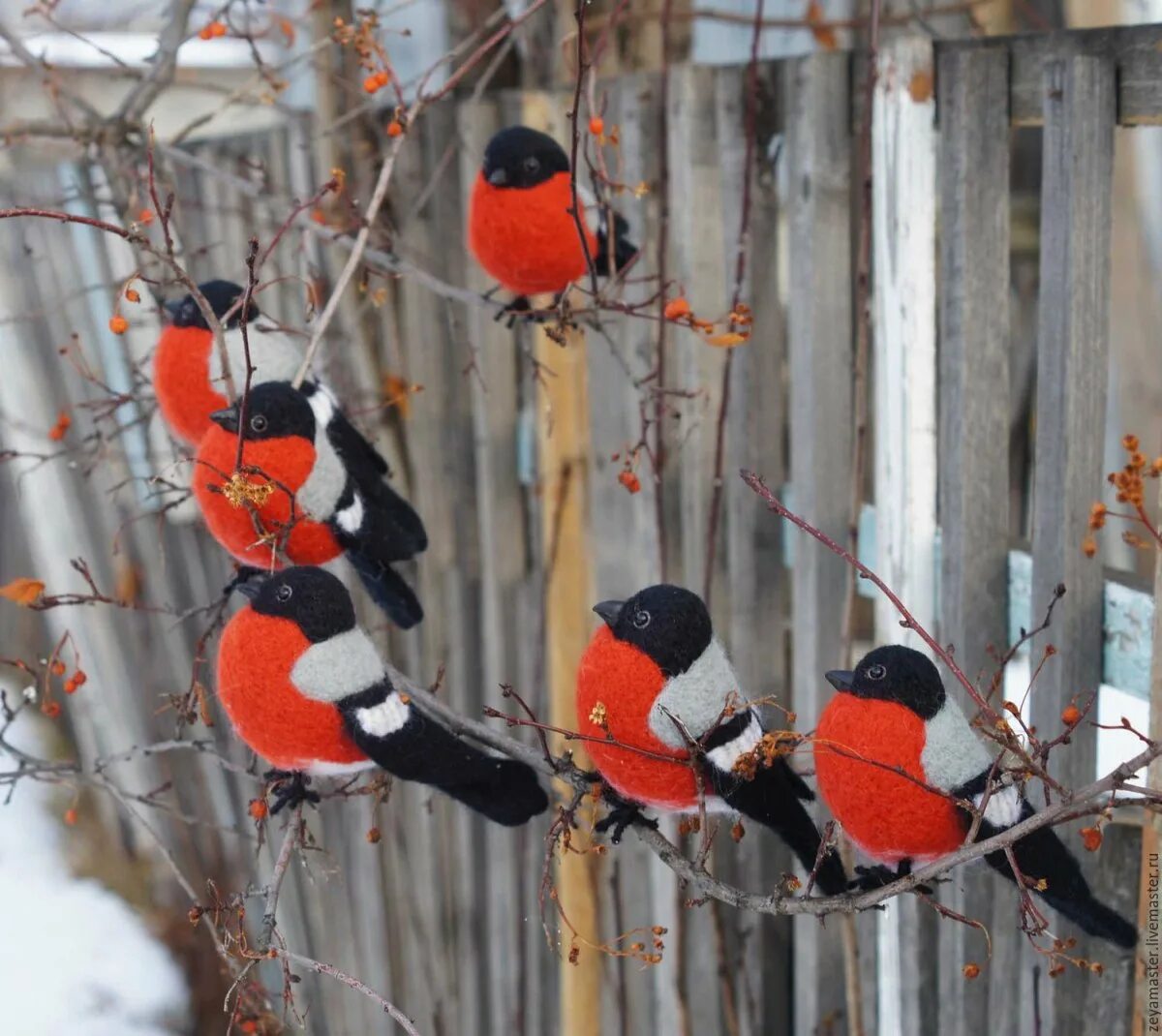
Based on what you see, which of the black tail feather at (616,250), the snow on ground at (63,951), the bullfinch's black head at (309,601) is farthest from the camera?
the snow on ground at (63,951)

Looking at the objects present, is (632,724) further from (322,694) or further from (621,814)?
(322,694)

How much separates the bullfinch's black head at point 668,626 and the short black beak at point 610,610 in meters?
0.02

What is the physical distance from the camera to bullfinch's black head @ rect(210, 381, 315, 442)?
1.09 metres

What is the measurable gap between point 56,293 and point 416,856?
1.96 metres

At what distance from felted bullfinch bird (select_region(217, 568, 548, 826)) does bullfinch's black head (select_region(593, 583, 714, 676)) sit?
0.61ft

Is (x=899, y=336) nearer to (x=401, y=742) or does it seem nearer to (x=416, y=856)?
(x=401, y=742)

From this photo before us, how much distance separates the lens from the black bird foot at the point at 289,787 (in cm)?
115

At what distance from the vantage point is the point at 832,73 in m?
1.51

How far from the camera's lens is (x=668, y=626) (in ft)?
3.23

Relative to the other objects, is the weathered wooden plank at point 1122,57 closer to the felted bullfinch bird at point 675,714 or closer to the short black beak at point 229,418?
the felted bullfinch bird at point 675,714

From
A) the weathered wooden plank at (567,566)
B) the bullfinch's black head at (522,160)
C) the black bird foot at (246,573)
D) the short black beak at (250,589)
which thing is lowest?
the weathered wooden plank at (567,566)

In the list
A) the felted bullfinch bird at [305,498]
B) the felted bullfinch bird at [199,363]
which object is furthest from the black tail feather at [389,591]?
the felted bullfinch bird at [199,363]

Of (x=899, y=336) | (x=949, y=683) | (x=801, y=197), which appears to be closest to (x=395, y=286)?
(x=801, y=197)

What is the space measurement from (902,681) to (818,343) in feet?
2.37
